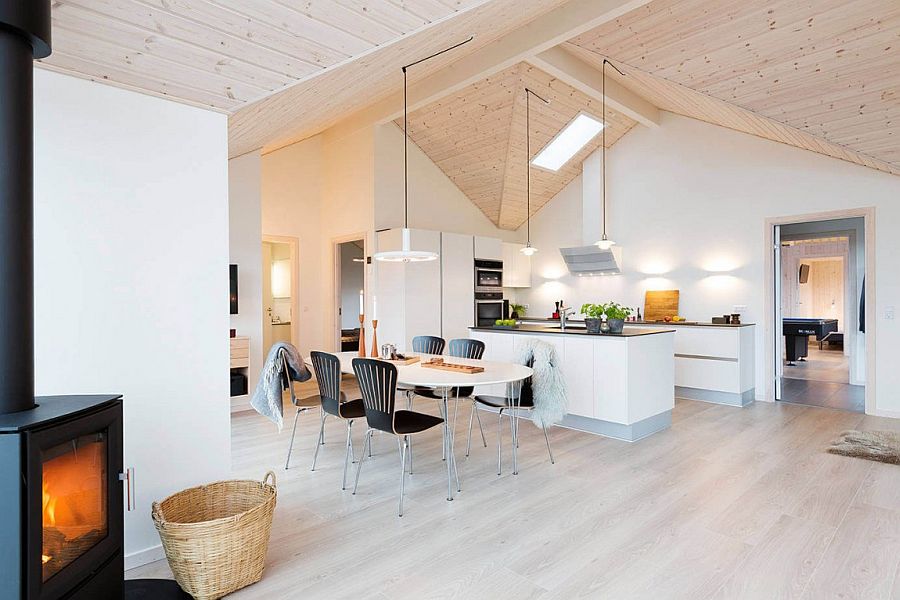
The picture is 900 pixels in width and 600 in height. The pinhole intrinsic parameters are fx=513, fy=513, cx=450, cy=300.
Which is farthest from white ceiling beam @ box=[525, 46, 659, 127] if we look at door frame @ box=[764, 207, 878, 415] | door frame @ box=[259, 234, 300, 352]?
door frame @ box=[259, 234, 300, 352]

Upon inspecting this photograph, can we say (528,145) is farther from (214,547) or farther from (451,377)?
(214,547)

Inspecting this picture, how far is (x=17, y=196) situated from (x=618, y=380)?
4.09 meters

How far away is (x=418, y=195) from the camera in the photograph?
7.27m

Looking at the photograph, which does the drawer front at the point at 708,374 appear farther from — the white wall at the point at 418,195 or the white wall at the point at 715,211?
the white wall at the point at 418,195

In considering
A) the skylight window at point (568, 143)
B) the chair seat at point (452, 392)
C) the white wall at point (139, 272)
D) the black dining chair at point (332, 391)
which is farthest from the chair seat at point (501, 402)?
the skylight window at point (568, 143)

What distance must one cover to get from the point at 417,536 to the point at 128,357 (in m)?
1.65

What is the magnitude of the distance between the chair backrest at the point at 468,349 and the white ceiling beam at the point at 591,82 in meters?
2.78

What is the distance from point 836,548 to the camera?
2.51 m

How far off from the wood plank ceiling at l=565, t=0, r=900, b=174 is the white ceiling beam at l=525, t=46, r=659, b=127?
24 centimetres

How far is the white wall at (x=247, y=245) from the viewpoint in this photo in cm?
570

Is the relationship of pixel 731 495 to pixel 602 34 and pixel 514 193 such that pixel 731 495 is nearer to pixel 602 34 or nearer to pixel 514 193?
pixel 602 34

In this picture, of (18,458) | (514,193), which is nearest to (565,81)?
(514,193)

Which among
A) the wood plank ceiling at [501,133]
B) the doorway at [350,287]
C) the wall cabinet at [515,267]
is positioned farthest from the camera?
the doorway at [350,287]

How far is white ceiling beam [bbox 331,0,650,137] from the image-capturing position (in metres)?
4.04
